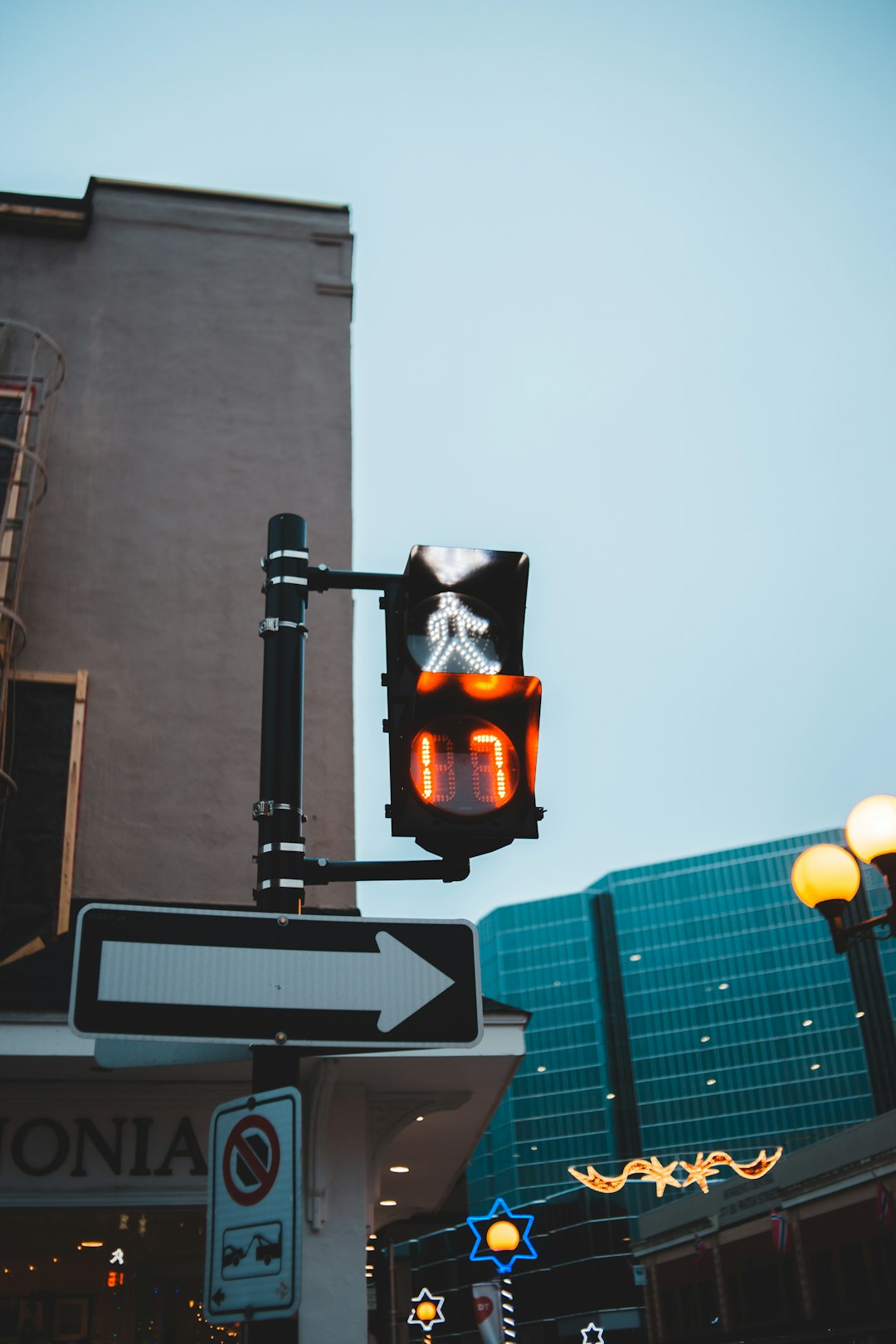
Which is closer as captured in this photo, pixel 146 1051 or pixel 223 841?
pixel 146 1051

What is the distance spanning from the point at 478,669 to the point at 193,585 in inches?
339

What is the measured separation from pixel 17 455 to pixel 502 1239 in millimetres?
19537

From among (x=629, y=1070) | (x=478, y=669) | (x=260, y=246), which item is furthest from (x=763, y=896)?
(x=478, y=669)

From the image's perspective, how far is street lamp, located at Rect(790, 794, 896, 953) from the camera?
29.8 ft

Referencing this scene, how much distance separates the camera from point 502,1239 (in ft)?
79.9

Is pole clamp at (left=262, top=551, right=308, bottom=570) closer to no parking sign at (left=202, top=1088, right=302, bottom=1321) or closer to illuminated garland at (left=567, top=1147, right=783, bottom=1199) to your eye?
no parking sign at (left=202, top=1088, right=302, bottom=1321)

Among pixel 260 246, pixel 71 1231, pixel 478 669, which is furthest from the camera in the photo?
pixel 260 246

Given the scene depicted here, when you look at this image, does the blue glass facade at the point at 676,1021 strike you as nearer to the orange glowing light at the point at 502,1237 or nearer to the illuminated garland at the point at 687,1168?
the illuminated garland at the point at 687,1168

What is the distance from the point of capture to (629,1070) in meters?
110

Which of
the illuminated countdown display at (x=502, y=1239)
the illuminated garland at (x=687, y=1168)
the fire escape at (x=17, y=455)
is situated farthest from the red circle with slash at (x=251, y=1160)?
the illuminated garland at (x=687, y=1168)

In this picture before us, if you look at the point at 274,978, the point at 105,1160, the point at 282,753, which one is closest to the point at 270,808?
the point at 282,753

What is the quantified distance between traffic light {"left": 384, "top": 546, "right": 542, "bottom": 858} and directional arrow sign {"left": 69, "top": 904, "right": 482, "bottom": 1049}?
0.36 meters

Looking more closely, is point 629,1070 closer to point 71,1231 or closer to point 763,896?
point 763,896

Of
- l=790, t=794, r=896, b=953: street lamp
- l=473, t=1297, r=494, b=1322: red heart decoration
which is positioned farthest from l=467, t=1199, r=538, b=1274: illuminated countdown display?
l=790, t=794, r=896, b=953: street lamp
